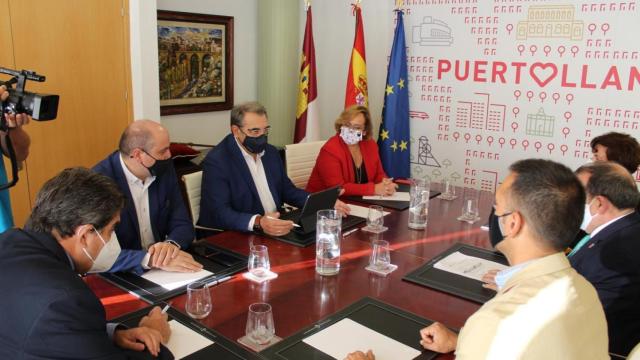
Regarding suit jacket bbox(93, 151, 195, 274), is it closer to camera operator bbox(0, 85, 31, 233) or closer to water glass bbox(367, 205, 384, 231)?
camera operator bbox(0, 85, 31, 233)

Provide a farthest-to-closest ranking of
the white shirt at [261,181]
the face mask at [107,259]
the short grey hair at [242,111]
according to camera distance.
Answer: the white shirt at [261,181] < the short grey hair at [242,111] < the face mask at [107,259]

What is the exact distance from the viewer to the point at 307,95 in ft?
17.4

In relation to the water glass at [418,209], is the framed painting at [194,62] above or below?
above

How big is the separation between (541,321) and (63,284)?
113 centimetres

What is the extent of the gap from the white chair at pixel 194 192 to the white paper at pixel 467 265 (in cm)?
138

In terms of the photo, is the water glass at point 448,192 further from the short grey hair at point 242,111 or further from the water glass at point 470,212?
the short grey hair at point 242,111

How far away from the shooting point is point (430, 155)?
4.97 meters

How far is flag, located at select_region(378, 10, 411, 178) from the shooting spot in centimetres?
482

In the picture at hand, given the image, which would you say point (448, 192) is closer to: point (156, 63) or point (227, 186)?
point (227, 186)

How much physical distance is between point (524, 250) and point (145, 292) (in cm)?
127

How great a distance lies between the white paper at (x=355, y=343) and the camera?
1.58 meters

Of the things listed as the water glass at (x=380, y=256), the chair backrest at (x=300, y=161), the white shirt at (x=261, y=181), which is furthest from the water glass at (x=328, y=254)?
the chair backrest at (x=300, y=161)

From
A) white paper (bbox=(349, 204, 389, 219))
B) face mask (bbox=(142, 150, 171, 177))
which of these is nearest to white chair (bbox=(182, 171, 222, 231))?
face mask (bbox=(142, 150, 171, 177))

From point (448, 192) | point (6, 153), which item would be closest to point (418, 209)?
point (448, 192)
